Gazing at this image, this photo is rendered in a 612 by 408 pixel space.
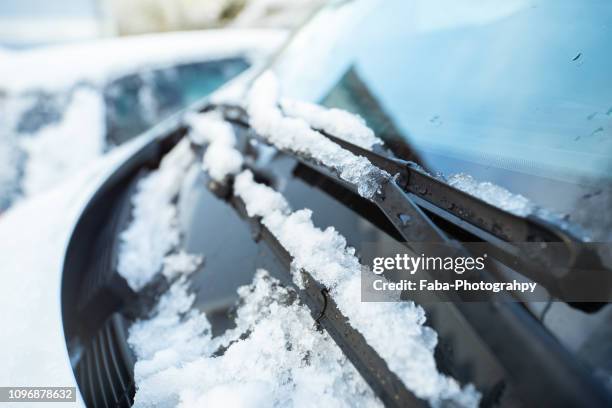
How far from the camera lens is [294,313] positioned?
102 centimetres

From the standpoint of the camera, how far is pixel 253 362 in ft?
3.15

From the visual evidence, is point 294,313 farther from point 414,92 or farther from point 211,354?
point 414,92

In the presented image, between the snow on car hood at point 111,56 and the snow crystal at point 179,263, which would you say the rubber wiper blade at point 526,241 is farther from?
the snow on car hood at point 111,56

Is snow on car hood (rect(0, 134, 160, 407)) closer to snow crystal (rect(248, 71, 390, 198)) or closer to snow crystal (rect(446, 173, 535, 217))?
snow crystal (rect(248, 71, 390, 198))

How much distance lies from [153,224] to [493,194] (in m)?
1.27

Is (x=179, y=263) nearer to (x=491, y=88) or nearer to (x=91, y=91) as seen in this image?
(x=491, y=88)

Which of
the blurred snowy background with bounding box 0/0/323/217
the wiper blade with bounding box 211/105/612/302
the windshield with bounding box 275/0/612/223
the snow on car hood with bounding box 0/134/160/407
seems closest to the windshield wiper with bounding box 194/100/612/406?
the wiper blade with bounding box 211/105/612/302

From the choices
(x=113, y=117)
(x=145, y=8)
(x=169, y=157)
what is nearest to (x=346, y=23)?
(x=169, y=157)

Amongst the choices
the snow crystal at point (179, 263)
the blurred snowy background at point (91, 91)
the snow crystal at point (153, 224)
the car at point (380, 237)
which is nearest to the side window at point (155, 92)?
the blurred snowy background at point (91, 91)

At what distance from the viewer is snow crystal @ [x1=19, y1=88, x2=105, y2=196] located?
431 cm

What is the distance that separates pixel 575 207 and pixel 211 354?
0.87 meters

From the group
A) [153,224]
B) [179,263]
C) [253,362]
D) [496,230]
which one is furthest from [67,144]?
[496,230]

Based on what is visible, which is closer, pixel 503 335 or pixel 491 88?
pixel 503 335

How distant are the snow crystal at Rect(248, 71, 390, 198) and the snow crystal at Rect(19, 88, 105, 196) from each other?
319 cm
